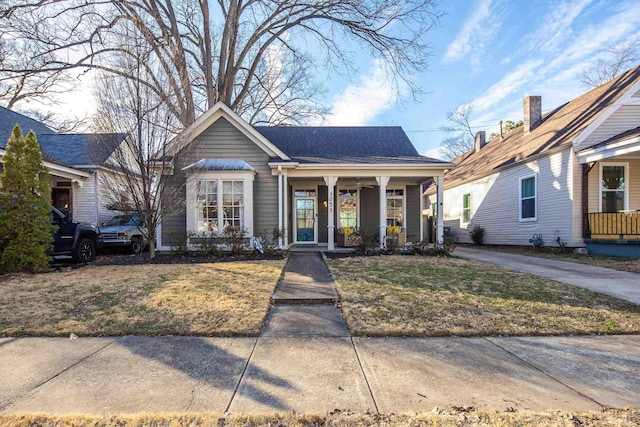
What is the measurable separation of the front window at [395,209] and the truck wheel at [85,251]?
10916 mm

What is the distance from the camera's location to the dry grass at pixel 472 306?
4039 mm

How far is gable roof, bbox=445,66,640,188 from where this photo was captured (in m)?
11.2

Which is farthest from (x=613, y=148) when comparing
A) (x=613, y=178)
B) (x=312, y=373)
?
(x=312, y=373)

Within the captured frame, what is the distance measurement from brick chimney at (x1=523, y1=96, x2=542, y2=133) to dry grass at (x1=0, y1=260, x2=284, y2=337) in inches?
613

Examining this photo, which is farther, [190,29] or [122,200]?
[190,29]

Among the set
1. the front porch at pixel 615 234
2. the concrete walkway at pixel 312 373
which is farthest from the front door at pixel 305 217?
the front porch at pixel 615 234

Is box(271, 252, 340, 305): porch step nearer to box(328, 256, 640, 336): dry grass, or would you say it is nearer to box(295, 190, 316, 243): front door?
box(328, 256, 640, 336): dry grass

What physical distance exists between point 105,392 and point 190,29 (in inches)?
788

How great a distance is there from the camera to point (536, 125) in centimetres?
1588

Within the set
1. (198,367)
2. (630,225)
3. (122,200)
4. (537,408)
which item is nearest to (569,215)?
(630,225)

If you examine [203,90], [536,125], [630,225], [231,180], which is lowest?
[630,225]

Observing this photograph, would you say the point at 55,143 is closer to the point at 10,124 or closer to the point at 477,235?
the point at 10,124

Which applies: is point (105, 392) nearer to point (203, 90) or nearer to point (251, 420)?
point (251, 420)

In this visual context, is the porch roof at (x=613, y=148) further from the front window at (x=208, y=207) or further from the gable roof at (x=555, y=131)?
the front window at (x=208, y=207)
